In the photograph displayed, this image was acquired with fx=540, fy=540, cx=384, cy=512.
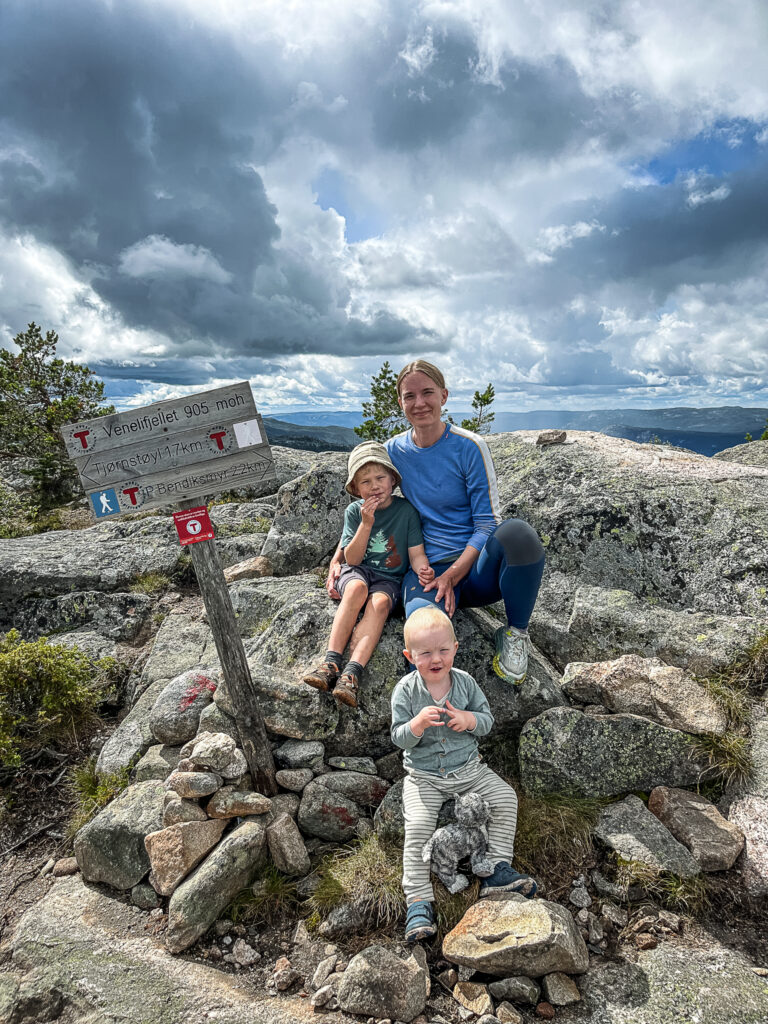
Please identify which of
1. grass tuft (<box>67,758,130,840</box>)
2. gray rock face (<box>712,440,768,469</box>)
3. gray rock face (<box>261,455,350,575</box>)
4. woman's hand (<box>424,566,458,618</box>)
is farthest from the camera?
gray rock face (<box>712,440,768,469</box>)

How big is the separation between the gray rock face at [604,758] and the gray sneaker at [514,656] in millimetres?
586

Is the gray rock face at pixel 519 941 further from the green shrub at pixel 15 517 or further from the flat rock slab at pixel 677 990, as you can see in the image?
the green shrub at pixel 15 517

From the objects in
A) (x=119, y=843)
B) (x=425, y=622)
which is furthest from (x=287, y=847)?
(x=425, y=622)

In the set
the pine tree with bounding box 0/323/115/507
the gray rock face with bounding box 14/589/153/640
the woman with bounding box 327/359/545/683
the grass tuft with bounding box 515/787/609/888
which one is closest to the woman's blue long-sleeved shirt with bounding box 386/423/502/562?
the woman with bounding box 327/359/545/683

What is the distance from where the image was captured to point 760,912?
4496 millimetres

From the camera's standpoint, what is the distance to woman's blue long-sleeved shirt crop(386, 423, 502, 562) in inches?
238

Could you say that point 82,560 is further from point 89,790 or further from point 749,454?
point 749,454

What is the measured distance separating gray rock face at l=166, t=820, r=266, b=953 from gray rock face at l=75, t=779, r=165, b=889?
0.66 metres

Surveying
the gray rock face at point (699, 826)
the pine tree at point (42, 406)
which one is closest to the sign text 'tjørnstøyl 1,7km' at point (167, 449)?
the gray rock face at point (699, 826)

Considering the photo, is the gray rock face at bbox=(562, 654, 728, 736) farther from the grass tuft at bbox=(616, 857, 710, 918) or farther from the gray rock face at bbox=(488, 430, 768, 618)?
the grass tuft at bbox=(616, 857, 710, 918)

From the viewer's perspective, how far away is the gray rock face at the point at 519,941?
3928mm

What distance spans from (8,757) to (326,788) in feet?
13.6

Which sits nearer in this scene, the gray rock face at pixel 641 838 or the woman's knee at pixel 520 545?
the gray rock face at pixel 641 838

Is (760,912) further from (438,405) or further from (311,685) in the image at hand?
(438,405)
